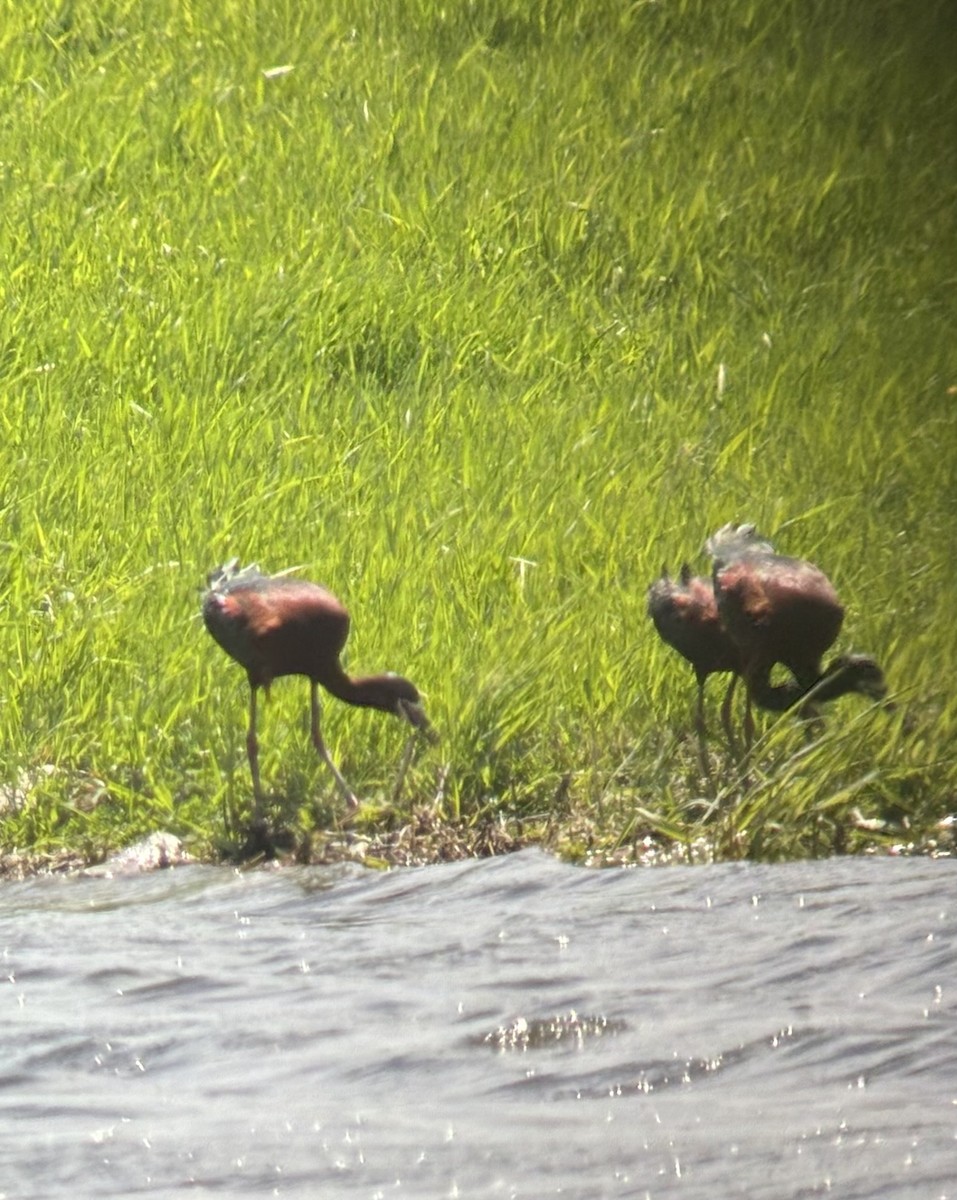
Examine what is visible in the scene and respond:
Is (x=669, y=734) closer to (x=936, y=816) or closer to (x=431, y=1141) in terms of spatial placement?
(x=936, y=816)

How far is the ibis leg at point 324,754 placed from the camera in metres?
4.28

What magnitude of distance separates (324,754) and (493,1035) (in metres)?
1.33

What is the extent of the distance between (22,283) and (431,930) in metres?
4.22

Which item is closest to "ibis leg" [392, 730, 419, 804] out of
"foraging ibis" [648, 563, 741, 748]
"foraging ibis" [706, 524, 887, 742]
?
"foraging ibis" [648, 563, 741, 748]

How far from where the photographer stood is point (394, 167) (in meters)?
8.12

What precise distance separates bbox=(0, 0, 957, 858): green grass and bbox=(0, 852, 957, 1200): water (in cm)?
43

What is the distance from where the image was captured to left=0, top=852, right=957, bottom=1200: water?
8.34 ft

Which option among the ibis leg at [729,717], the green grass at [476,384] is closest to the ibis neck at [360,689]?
the green grass at [476,384]

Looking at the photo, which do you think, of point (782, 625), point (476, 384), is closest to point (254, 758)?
point (782, 625)

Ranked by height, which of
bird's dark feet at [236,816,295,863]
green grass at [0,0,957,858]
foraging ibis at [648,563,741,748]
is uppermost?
foraging ibis at [648,563,741,748]

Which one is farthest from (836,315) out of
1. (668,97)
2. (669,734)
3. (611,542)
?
(669,734)

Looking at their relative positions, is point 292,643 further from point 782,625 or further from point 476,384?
point 476,384

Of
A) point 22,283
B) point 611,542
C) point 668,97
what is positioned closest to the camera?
point 611,542

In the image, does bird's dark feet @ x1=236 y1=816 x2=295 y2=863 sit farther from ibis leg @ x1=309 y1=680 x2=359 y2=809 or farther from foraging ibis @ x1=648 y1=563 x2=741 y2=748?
foraging ibis @ x1=648 y1=563 x2=741 y2=748
